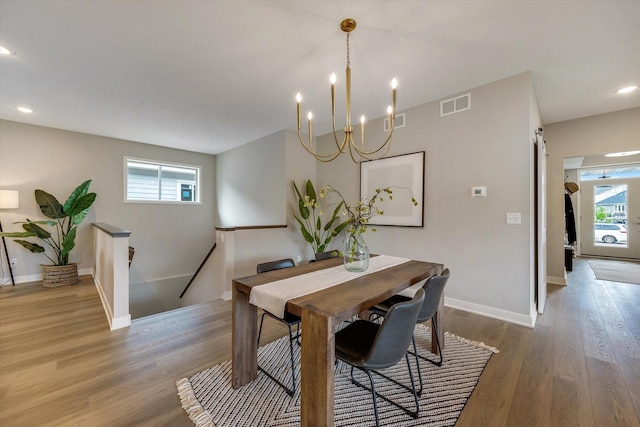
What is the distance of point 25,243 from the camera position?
12.8 ft

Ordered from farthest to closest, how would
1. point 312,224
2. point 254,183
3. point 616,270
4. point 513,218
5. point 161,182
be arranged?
point 161,182, point 254,183, point 616,270, point 312,224, point 513,218

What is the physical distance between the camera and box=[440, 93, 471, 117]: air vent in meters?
2.97

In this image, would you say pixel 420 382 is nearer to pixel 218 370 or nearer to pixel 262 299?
pixel 262 299

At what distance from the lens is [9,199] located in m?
3.72

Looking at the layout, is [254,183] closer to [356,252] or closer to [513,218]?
[356,252]

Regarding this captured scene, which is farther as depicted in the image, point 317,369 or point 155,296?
point 155,296

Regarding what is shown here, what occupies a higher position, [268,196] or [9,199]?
[268,196]

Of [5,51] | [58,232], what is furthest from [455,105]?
[58,232]

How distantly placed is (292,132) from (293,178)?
814 millimetres

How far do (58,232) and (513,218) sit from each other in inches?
266

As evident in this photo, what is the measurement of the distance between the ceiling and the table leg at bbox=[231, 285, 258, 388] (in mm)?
2057

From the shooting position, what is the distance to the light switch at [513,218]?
2646mm

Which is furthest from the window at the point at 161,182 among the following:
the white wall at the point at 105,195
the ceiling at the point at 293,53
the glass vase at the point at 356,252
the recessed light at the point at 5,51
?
the glass vase at the point at 356,252

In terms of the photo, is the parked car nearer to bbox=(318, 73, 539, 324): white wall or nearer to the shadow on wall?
bbox=(318, 73, 539, 324): white wall
